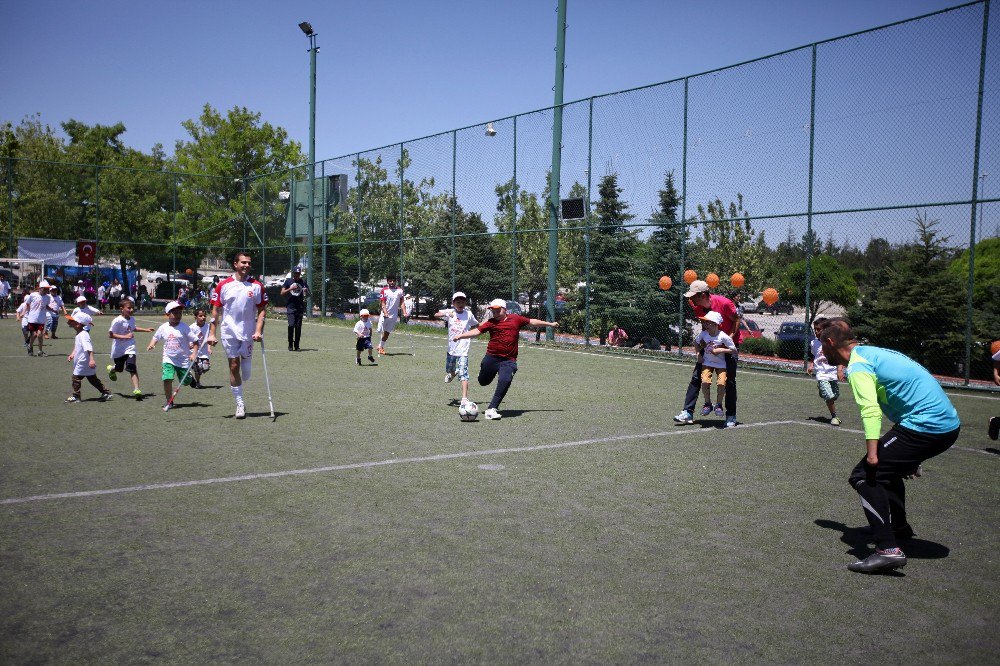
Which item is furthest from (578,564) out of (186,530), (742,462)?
(742,462)

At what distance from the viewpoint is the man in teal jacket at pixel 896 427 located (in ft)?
17.7

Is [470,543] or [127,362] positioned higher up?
[127,362]

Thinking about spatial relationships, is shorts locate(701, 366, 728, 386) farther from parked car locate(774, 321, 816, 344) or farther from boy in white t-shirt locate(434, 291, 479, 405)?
parked car locate(774, 321, 816, 344)

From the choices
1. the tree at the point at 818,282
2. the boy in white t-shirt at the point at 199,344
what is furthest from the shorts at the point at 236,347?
the tree at the point at 818,282

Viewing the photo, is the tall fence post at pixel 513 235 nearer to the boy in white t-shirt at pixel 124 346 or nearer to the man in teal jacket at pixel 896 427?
the boy in white t-shirt at pixel 124 346

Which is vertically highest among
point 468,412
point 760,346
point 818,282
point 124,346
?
point 818,282

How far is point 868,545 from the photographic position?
5.96m

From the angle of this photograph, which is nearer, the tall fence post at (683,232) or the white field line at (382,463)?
the white field line at (382,463)

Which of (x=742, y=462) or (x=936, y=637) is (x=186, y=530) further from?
(x=742, y=462)

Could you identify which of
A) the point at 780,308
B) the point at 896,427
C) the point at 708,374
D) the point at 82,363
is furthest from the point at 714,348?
the point at 82,363

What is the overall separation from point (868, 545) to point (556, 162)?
20.5 m

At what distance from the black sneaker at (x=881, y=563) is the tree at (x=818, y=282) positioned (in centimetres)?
1352

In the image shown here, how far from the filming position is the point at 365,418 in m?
11.2

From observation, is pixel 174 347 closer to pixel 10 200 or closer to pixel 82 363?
pixel 82 363
